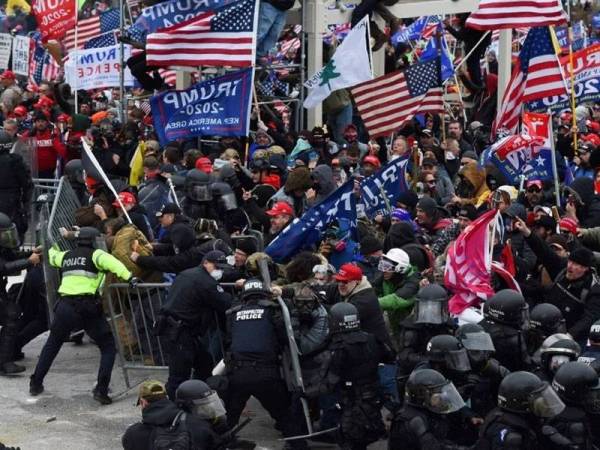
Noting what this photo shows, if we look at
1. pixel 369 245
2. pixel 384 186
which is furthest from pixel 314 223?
pixel 384 186

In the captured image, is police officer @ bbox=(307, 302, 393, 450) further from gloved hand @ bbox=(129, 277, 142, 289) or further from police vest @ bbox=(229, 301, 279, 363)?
gloved hand @ bbox=(129, 277, 142, 289)

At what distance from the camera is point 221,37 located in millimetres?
16984

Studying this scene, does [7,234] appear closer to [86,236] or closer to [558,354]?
[86,236]

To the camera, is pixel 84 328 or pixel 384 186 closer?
pixel 84 328

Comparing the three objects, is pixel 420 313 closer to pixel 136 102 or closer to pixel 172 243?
pixel 172 243

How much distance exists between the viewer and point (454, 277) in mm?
11969

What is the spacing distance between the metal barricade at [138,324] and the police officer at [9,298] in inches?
43.9

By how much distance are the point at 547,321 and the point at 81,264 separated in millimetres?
4343

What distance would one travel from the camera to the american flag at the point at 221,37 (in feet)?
55.5

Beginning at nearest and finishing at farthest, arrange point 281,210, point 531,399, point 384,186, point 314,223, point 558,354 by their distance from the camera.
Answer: point 531,399, point 558,354, point 314,223, point 281,210, point 384,186

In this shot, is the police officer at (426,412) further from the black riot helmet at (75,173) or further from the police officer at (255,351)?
the black riot helmet at (75,173)

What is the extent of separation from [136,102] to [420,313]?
14.1m

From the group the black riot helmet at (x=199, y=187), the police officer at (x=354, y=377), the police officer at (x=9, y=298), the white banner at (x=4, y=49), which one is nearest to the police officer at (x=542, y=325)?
the police officer at (x=354, y=377)

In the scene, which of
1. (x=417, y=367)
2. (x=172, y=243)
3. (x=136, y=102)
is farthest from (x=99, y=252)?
(x=136, y=102)
